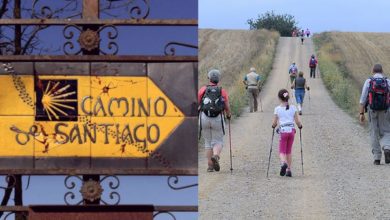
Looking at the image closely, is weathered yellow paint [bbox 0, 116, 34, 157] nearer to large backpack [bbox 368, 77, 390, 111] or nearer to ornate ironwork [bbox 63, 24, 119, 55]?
ornate ironwork [bbox 63, 24, 119, 55]

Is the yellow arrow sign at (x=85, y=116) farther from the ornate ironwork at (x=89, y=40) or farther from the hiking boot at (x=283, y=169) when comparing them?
the hiking boot at (x=283, y=169)

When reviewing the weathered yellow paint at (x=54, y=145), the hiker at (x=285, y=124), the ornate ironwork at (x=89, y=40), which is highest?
the ornate ironwork at (x=89, y=40)

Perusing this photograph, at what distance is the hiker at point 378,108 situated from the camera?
52.6 feet

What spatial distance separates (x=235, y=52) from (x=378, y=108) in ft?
195

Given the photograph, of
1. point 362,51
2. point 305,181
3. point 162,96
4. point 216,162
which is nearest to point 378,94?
point 305,181

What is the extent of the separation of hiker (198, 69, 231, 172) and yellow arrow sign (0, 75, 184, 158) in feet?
26.8

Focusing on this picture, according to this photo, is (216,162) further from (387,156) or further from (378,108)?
(387,156)

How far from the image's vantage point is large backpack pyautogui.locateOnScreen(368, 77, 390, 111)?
52.5 feet

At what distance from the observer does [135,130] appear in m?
Answer: 5.75

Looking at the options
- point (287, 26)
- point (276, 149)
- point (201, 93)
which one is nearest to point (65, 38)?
point (201, 93)

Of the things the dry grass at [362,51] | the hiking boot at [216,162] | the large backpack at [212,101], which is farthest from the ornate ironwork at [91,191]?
the dry grass at [362,51]

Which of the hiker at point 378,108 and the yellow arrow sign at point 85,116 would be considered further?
the hiker at point 378,108

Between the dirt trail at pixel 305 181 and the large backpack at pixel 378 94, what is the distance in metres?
1.14

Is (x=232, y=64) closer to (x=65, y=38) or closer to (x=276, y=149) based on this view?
(x=276, y=149)
